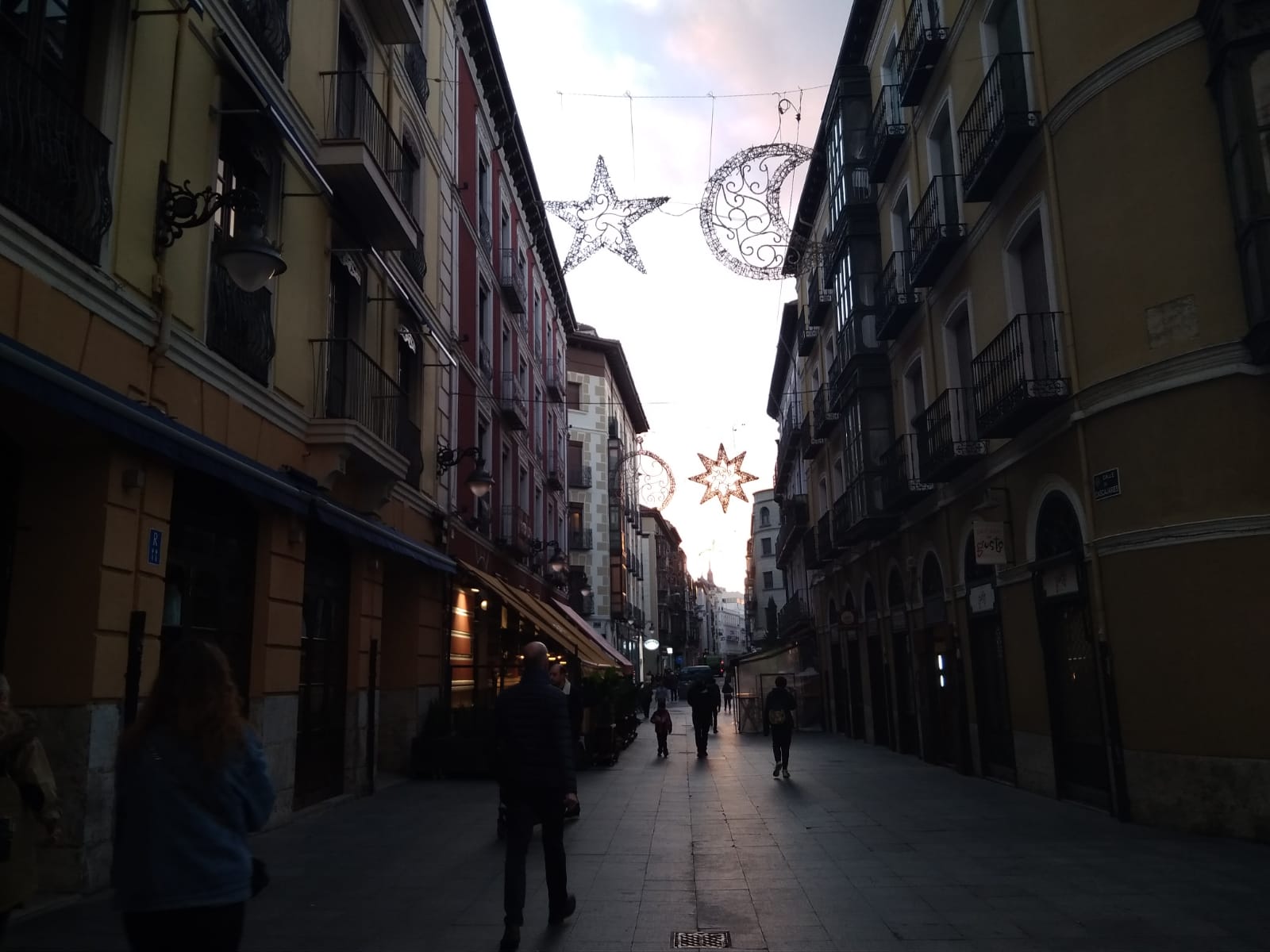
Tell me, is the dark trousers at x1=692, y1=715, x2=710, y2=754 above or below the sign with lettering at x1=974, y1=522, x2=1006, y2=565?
below

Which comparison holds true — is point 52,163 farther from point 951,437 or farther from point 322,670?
point 951,437

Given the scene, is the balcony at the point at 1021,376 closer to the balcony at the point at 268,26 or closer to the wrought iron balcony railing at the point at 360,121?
the wrought iron balcony railing at the point at 360,121

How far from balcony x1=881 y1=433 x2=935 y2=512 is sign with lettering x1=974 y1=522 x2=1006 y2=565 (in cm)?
326

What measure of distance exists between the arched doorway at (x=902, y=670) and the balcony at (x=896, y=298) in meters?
5.00

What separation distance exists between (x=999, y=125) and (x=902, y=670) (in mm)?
11558

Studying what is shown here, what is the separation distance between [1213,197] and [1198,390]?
2.00m

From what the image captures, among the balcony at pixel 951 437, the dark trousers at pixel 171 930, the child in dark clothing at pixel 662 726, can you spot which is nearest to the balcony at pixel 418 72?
the balcony at pixel 951 437

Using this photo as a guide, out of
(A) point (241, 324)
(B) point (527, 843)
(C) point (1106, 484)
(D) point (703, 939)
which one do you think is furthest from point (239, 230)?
(C) point (1106, 484)

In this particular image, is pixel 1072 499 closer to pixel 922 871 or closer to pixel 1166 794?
pixel 1166 794

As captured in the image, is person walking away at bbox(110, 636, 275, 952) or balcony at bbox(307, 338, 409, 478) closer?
person walking away at bbox(110, 636, 275, 952)

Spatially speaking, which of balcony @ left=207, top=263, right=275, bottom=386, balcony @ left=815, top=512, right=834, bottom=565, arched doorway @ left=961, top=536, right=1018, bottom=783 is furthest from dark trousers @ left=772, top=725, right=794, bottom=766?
balcony @ left=815, top=512, right=834, bottom=565

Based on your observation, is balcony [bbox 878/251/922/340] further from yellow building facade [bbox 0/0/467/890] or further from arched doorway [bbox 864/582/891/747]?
yellow building facade [bbox 0/0/467/890]

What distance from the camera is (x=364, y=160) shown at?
12.3 m

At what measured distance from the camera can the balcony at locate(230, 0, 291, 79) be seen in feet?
34.1
